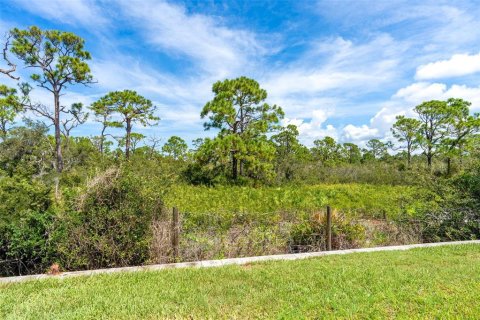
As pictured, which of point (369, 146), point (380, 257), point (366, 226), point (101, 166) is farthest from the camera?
point (369, 146)

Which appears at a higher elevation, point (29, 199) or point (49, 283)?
point (29, 199)

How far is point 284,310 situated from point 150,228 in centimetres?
282

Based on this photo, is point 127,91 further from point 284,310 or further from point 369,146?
point 369,146

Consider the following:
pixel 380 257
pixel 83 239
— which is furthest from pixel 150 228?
pixel 380 257

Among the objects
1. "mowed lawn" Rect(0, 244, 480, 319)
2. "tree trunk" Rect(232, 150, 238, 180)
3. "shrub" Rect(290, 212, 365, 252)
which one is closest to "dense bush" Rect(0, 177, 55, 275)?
"mowed lawn" Rect(0, 244, 480, 319)

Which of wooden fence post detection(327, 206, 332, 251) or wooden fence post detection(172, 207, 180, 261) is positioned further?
wooden fence post detection(327, 206, 332, 251)

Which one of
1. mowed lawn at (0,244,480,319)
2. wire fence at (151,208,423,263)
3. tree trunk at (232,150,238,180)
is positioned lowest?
mowed lawn at (0,244,480,319)

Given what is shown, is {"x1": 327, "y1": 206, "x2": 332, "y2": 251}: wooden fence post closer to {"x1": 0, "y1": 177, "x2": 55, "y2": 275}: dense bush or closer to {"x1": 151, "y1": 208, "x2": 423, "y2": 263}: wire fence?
{"x1": 151, "y1": 208, "x2": 423, "y2": 263}: wire fence

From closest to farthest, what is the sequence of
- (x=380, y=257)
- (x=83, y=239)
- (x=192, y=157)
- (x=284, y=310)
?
(x=284, y=310) < (x=83, y=239) < (x=380, y=257) < (x=192, y=157)

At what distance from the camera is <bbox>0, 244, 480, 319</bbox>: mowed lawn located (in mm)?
2963

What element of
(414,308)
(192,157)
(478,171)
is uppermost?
(192,157)

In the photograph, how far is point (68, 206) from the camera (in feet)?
15.9

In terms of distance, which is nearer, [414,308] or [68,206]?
[414,308]

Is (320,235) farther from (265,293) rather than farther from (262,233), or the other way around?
(265,293)
